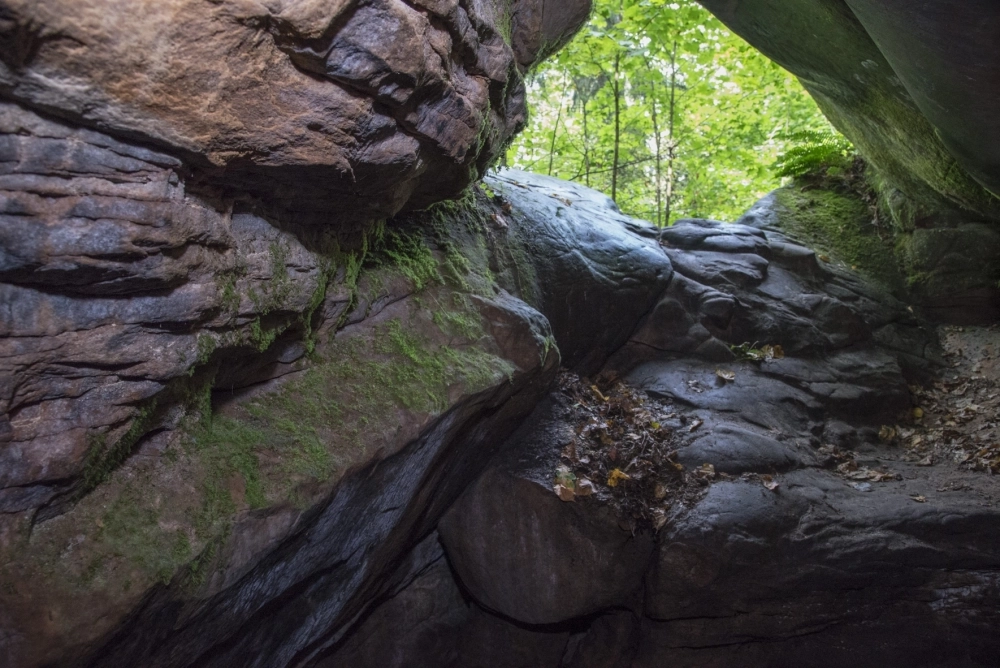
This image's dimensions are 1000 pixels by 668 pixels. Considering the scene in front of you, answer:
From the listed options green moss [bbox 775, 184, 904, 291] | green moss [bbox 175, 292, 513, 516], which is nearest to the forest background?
green moss [bbox 775, 184, 904, 291]

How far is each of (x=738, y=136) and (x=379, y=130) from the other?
10933 mm

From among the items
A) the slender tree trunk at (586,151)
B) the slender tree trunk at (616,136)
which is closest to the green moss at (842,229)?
the slender tree trunk at (616,136)

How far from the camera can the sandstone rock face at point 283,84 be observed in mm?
2555

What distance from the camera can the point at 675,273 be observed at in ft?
26.4

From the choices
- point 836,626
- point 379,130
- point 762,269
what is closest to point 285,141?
point 379,130

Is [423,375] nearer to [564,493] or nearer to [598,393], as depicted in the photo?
[564,493]

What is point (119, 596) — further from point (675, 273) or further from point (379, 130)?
point (675, 273)

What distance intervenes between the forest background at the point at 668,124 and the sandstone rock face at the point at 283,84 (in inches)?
297

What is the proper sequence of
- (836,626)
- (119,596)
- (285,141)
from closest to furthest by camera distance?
(119,596), (285,141), (836,626)

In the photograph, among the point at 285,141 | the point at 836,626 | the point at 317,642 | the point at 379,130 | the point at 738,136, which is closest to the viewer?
the point at 285,141

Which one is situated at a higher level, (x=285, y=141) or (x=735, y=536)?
(x=285, y=141)

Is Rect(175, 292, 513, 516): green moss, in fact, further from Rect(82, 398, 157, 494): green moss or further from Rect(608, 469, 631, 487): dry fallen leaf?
Rect(608, 469, 631, 487): dry fallen leaf

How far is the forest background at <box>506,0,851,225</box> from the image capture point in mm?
11664

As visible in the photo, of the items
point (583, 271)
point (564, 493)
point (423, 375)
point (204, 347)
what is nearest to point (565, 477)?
point (564, 493)
